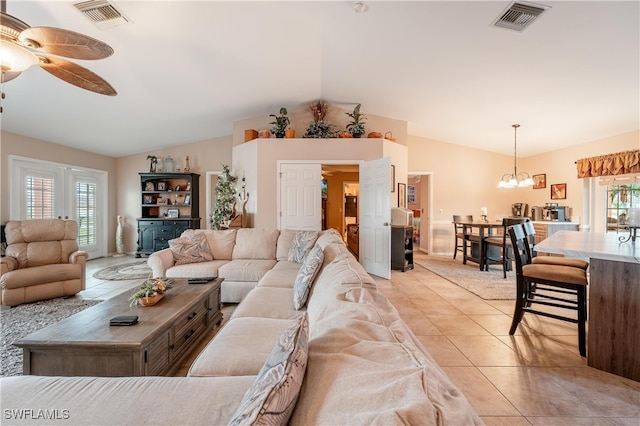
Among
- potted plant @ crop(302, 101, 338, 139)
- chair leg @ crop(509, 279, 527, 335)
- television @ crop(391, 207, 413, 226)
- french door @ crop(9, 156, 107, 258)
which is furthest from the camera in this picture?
potted plant @ crop(302, 101, 338, 139)

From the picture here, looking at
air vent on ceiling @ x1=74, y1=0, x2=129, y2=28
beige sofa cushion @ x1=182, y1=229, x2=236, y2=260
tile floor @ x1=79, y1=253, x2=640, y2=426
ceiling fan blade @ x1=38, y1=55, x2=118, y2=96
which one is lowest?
tile floor @ x1=79, y1=253, x2=640, y2=426

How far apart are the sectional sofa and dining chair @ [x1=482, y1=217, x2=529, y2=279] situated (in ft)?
14.3

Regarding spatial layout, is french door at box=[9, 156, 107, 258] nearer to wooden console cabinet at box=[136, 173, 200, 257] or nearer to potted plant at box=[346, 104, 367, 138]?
wooden console cabinet at box=[136, 173, 200, 257]

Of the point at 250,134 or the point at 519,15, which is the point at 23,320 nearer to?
the point at 250,134

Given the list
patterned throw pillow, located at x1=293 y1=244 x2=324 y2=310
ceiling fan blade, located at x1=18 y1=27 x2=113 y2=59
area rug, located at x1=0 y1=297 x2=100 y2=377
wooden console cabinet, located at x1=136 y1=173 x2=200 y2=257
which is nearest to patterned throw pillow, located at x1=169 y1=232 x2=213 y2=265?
area rug, located at x1=0 y1=297 x2=100 y2=377

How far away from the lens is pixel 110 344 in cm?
158

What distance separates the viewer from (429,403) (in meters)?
0.54

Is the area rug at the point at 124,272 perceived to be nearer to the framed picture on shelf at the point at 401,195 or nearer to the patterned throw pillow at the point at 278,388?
the patterned throw pillow at the point at 278,388

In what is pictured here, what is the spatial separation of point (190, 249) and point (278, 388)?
11.4ft

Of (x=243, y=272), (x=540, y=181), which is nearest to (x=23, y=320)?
(x=243, y=272)

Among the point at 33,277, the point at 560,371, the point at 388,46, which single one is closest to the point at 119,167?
the point at 33,277

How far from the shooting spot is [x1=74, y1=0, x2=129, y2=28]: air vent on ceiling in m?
2.50

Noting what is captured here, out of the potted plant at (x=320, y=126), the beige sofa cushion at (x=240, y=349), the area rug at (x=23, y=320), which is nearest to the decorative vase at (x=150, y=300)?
the beige sofa cushion at (x=240, y=349)

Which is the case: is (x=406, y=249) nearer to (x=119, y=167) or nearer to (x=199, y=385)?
(x=199, y=385)
